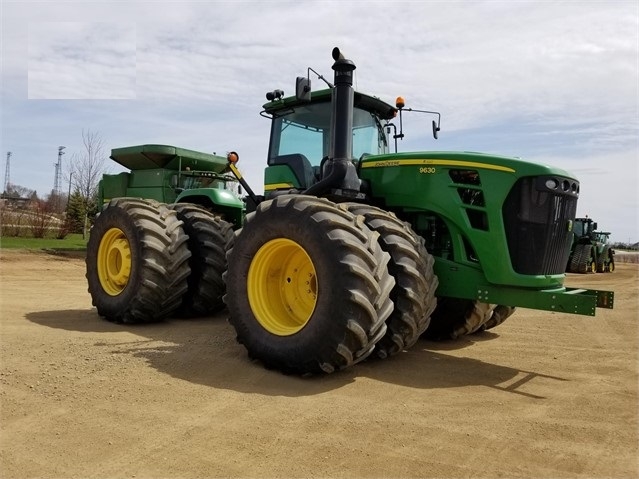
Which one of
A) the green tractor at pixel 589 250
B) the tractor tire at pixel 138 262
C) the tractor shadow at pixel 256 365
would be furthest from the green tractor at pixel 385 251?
the green tractor at pixel 589 250

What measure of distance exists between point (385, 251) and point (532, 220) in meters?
1.33

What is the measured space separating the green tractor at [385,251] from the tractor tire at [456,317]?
0.01 meters

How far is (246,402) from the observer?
12.1 ft

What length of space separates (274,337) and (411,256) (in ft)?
4.43

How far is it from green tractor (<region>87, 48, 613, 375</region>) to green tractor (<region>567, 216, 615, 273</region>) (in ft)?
60.3

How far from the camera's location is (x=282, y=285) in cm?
504

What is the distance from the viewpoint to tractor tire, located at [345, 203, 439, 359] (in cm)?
439

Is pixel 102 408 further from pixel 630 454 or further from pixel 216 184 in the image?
pixel 216 184

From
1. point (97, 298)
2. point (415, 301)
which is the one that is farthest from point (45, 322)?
point (415, 301)

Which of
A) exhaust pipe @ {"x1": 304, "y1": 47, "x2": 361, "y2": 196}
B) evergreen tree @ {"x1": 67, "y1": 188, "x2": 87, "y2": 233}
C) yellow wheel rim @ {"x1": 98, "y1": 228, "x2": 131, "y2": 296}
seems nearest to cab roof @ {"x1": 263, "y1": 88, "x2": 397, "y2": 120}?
exhaust pipe @ {"x1": 304, "y1": 47, "x2": 361, "y2": 196}

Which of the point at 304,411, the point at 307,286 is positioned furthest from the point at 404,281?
the point at 304,411

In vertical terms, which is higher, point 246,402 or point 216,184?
point 216,184

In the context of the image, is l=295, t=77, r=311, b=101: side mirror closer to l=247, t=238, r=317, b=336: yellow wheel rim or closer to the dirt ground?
l=247, t=238, r=317, b=336: yellow wheel rim

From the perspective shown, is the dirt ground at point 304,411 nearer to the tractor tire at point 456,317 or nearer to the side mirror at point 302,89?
the tractor tire at point 456,317
